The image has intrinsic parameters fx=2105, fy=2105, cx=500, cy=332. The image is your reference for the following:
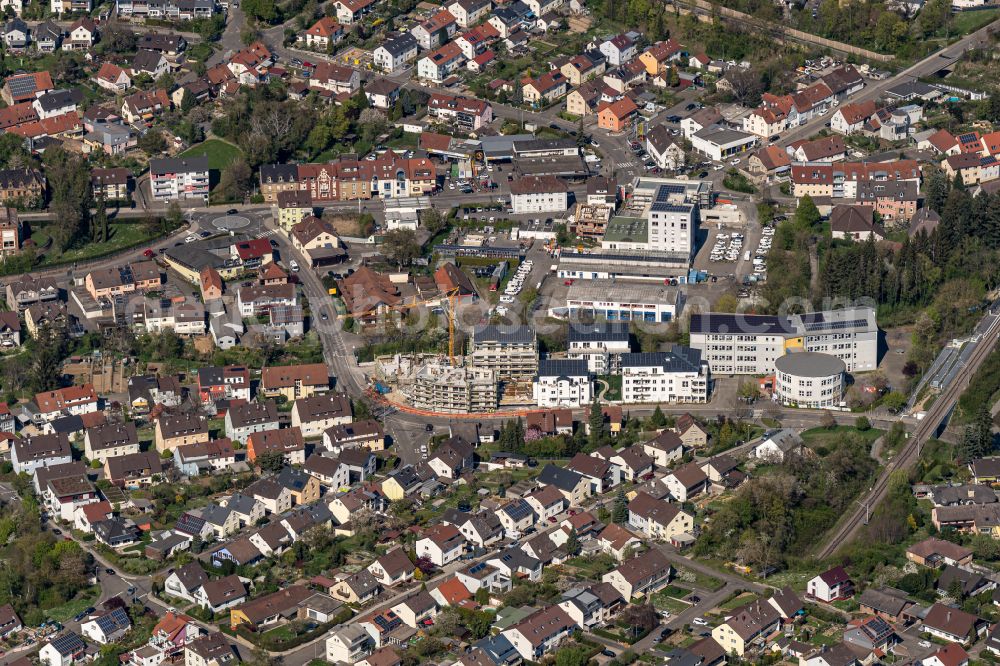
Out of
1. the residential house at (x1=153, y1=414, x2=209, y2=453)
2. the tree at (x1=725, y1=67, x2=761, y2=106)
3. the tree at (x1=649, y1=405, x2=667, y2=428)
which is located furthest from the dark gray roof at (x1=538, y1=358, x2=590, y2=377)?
the tree at (x1=725, y1=67, x2=761, y2=106)

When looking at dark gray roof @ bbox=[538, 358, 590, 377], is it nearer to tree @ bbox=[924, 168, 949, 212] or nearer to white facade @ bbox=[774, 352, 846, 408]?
white facade @ bbox=[774, 352, 846, 408]

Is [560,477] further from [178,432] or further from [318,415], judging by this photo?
[178,432]

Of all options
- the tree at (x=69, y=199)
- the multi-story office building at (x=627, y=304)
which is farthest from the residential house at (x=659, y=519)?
the tree at (x=69, y=199)

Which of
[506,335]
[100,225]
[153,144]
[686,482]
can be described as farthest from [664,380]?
[153,144]

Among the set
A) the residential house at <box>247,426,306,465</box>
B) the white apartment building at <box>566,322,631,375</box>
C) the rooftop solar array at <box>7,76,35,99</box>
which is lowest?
the residential house at <box>247,426,306,465</box>

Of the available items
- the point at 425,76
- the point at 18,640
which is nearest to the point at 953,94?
the point at 425,76

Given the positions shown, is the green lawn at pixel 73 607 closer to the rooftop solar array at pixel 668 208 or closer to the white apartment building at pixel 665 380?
the white apartment building at pixel 665 380
